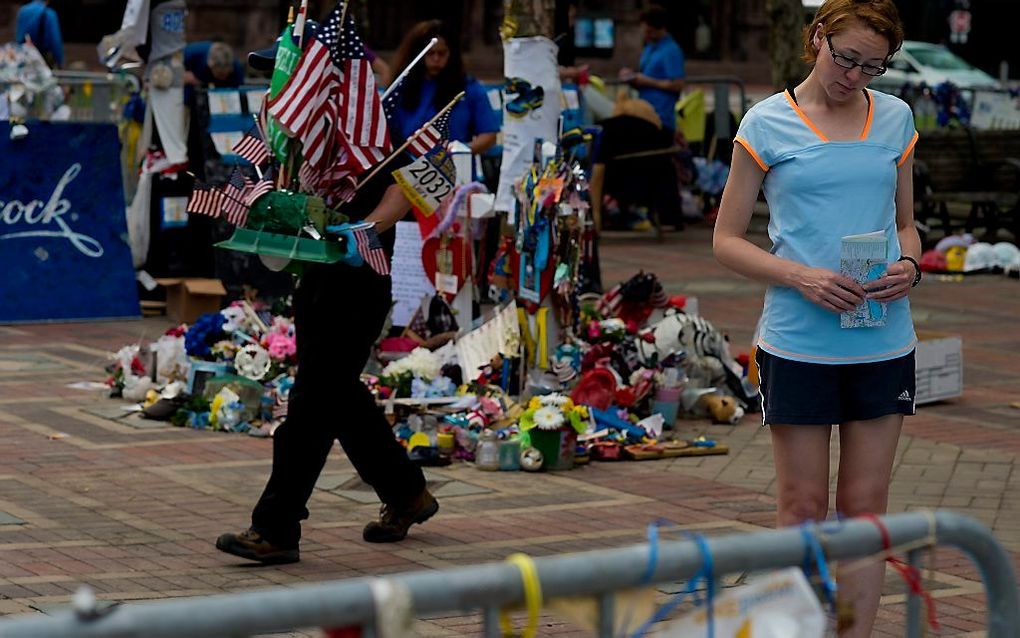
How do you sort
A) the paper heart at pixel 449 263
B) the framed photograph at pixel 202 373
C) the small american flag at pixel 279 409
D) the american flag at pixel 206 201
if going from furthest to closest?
the paper heart at pixel 449 263, the framed photograph at pixel 202 373, the small american flag at pixel 279 409, the american flag at pixel 206 201

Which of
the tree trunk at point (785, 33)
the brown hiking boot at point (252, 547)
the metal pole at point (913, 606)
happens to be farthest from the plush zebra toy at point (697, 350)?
the tree trunk at point (785, 33)

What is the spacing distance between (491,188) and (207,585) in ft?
31.5

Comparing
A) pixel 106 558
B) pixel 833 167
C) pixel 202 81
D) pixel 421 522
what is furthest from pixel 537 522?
pixel 202 81

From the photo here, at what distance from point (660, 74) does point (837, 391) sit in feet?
43.2

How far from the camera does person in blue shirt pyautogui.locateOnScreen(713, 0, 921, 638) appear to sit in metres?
4.34

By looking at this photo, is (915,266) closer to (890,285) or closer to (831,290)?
(890,285)

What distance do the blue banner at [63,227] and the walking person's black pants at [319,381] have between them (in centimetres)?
632

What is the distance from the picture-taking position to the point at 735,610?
2.61 meters

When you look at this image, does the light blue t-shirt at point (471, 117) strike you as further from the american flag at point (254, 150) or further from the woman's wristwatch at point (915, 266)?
the woman's wristwatch at point (915, 266)

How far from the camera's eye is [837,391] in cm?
441

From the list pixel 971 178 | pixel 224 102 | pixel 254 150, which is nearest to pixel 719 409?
pixel 254 150

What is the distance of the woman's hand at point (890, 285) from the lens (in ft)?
14.2

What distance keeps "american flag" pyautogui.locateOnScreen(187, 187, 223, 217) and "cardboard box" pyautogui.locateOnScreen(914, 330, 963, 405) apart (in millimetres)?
4224

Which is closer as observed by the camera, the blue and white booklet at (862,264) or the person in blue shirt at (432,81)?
the blue and white booklet at (862,264)
